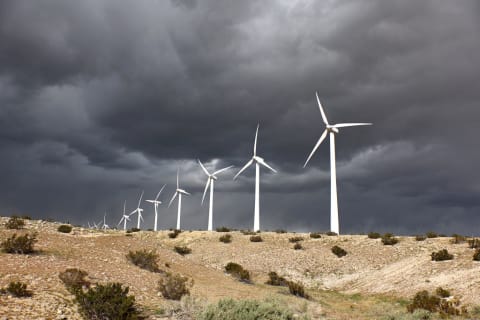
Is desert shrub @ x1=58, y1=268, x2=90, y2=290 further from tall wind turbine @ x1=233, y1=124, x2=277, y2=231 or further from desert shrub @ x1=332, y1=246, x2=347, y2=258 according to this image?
tall wind turbine @ x1=233, y1=124, x2=277, y2=231

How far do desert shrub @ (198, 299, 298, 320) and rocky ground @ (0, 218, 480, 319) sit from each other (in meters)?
2.34

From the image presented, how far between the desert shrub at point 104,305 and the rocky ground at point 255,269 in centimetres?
67

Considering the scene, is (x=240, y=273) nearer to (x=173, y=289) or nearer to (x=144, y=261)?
(x=144, y=261)

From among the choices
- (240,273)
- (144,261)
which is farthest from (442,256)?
(144,261)

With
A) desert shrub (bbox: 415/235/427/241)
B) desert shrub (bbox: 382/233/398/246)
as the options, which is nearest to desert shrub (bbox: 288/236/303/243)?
desert shrub (bbox: 382/233/398/246)

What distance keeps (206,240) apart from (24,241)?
32960mm

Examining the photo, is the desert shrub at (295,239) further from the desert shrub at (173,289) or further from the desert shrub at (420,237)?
the desert shrub at (173,289)

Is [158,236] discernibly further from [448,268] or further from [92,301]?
[92,301]

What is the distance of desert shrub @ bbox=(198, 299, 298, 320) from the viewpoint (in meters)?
17.2

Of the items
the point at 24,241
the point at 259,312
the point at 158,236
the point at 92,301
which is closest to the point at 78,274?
the point at 92,301

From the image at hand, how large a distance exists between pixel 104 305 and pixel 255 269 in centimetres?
2632

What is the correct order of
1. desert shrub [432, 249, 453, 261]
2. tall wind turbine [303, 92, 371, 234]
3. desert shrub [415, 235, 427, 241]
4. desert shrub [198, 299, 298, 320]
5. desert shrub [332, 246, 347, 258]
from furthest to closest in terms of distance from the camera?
1. tall wind turbine [303, 92, 371, 234]
2. desert shrub [415, 235, 427, 241]
3. desert shrub [332, 246, 347, 258]
4. desert shrub [432, 249, 453, 261]
5. desert shrub [198, 299, 298, 320]

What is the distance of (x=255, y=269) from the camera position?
136ft

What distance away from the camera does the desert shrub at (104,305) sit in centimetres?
1658
